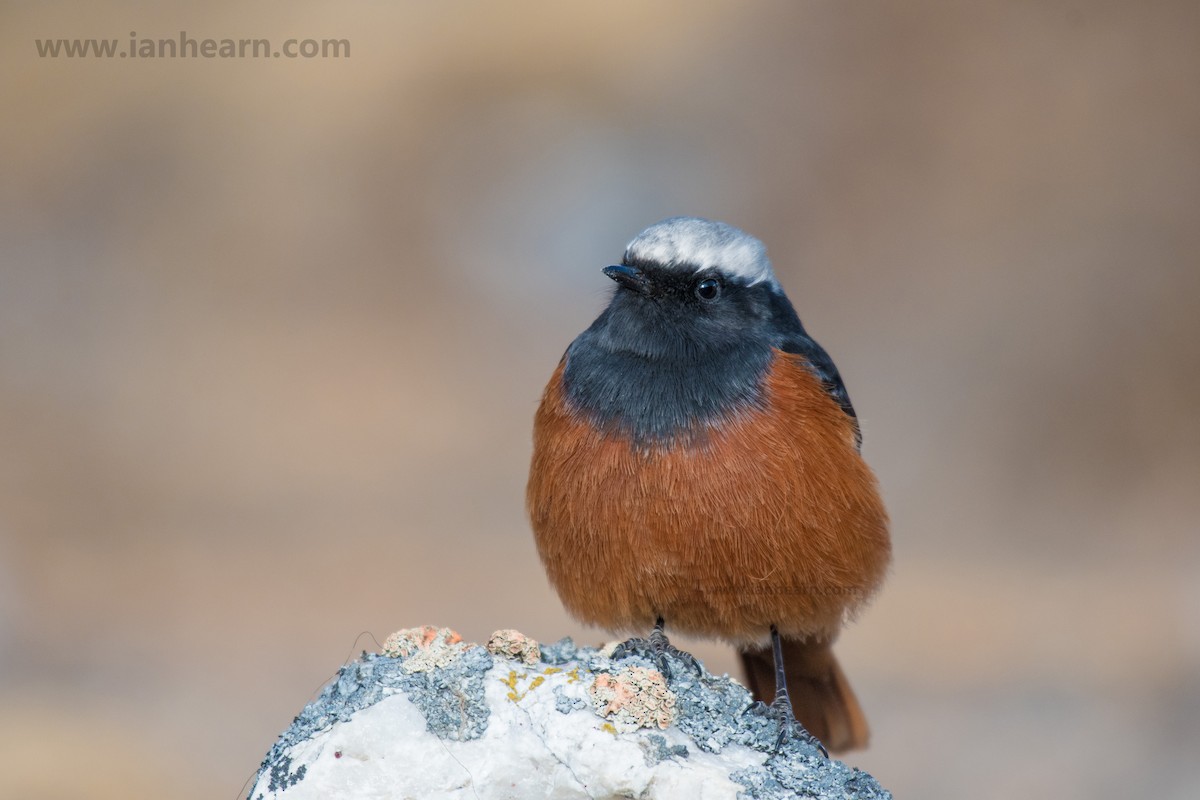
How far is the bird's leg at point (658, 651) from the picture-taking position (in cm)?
418

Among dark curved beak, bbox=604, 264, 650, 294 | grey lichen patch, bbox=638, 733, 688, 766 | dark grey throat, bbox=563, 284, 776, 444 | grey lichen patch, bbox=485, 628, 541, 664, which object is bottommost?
grey lichen patch, bbox=638, 733, 688, 766

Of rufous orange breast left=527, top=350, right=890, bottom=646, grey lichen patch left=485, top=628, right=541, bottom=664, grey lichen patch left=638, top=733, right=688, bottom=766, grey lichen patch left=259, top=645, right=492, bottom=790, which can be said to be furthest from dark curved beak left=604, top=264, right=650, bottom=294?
grey lichen patch left=638, top=733, right=688, bottom=766

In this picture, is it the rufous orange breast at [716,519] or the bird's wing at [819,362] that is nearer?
the rufous orange breast at [716,519]

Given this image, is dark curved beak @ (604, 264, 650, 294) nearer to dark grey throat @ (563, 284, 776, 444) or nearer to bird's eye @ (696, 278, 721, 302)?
dark grey throat @ (563, 284, 776, 444)

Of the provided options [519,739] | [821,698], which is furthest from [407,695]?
[821,698]

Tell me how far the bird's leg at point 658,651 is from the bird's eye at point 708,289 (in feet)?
4.24

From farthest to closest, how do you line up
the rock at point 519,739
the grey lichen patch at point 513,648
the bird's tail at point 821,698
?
the bird's tail at point 821,698, the grey lichen patch at point 513,648, the rock at point 519,739

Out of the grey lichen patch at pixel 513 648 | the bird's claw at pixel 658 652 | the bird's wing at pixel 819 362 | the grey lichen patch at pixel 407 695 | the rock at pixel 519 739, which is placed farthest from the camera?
the bird's wing at pixel 819 362

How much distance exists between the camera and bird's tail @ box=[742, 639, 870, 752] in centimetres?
559

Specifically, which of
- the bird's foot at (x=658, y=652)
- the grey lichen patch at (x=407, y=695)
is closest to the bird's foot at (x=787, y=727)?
the bird's foot at (x=658, y=652)

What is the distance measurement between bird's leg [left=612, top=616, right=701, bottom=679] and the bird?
20mm

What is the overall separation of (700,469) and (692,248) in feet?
2.86

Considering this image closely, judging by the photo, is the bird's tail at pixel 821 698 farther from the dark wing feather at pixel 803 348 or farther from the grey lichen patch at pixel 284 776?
the grey lichen patch at pixel 284 776

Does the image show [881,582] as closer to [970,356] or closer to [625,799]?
[625,799]
